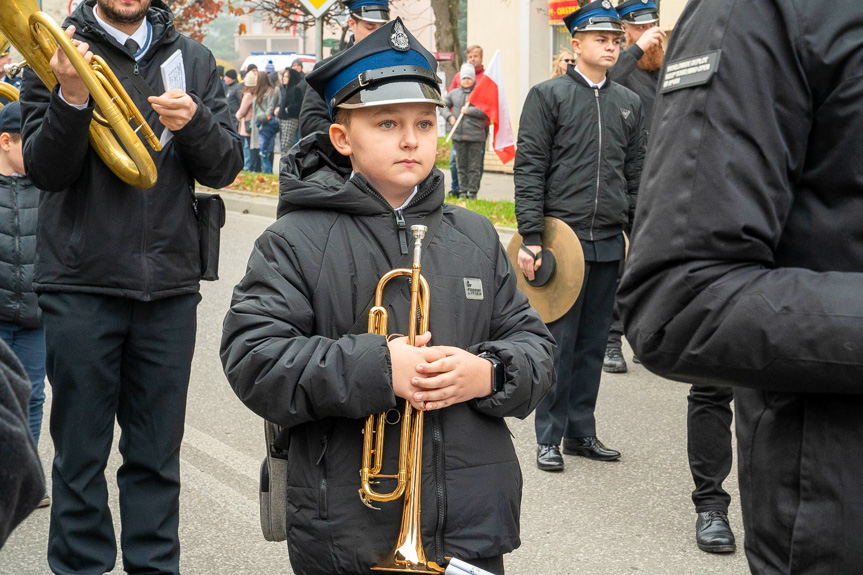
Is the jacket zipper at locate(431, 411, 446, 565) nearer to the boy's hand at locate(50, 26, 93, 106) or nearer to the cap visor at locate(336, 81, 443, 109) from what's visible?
the cap visor at locate(336, 81, 443, 109)

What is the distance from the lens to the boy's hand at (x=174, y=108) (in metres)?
3.48

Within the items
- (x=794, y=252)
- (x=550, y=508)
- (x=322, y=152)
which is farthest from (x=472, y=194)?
(x=794, y=252)

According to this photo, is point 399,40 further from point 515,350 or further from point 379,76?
point 515,350

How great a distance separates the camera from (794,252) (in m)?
1.55

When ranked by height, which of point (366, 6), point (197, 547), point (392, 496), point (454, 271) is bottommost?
point (197, 547)

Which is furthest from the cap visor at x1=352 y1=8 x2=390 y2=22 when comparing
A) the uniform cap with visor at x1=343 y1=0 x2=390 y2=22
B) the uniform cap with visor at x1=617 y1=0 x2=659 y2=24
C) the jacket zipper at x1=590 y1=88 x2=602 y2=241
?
the uniform cap with visor at x1=617 y1=0 x2=659 y2=24

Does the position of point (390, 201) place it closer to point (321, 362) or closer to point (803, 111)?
point (321, 362)

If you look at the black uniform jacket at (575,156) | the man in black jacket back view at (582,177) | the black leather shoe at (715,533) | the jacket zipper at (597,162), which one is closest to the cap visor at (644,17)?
the man in black jacket back view at (582,177)

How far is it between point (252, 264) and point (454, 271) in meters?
0.49

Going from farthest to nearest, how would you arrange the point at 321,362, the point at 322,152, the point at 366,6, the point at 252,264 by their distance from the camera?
the point at 366,6
the point at 322,152
the point at 252,264
the point at 321,362

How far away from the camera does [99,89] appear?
132 inches

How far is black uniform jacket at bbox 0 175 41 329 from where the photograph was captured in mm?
4691

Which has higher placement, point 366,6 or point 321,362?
point 366,6

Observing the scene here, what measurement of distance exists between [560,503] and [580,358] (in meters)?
0.90
